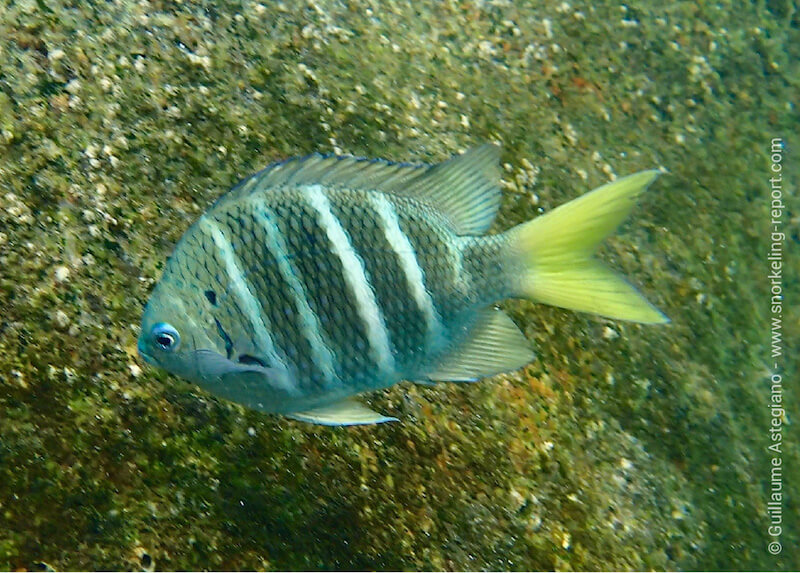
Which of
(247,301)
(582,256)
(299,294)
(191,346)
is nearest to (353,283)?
(299,294)

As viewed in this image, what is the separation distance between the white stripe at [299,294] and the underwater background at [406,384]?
91cm

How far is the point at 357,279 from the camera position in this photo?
1.74 meters

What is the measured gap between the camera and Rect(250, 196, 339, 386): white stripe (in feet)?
5.61

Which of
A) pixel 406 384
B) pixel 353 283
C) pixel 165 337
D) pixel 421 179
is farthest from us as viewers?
pixel 406 384

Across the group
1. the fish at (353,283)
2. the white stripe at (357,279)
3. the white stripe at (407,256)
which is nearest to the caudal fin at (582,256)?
the fish at (353,283)

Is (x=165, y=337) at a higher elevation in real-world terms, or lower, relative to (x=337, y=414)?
higher

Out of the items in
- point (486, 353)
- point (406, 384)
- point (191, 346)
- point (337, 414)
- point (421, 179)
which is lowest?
point (406, 384)

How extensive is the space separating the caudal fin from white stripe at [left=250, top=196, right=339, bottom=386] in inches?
23.6

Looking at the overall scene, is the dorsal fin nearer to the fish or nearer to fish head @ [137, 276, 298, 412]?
the fish

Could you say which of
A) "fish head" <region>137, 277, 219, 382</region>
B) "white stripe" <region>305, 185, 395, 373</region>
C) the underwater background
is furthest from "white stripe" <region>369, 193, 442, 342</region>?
the underwater background

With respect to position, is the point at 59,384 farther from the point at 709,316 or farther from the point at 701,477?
the point at 709,316

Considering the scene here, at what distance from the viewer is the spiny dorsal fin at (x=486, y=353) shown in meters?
1.86

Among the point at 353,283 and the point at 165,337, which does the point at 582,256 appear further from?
the point at 165,337

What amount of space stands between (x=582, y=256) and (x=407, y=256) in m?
0.49
